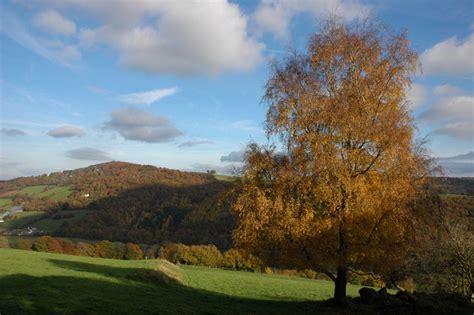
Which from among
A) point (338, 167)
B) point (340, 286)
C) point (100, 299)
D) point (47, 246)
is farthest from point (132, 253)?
point (338, 167)

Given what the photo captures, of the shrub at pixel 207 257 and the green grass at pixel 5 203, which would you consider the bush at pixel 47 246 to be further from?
the green grass at pixel 5 203

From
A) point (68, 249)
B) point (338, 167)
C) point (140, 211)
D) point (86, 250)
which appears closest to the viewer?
point (338, 167)

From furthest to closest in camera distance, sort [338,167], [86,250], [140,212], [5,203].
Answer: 1. [5,203]
2. [140,212]
3. [86,250]
4. [338,167]

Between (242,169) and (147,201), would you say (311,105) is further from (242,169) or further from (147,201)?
(147,201)

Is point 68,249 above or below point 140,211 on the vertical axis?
below

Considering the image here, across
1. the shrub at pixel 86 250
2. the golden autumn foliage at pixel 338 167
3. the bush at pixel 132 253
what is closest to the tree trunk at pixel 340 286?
the golden autumn foliage at pixel 338 167

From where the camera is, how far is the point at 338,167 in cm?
1903

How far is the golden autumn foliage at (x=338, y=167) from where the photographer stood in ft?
61.5

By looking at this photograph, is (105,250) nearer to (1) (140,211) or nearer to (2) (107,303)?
(1) (140,211)

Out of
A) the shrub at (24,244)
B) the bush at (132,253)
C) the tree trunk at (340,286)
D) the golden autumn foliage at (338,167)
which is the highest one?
the golden autumn foliage at (338,167)

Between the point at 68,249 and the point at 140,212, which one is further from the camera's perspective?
the point at 140,212

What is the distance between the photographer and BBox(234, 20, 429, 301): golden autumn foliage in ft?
61.5

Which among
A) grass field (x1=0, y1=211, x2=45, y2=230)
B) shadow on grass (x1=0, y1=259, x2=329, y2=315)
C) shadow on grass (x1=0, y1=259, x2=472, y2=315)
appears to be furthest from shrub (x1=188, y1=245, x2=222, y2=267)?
grass field (x1=0, y1=211, x2=45, y2=230)

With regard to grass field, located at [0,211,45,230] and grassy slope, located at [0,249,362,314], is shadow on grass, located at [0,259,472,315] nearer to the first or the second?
grassy slope, located at [0,249,362,314]
